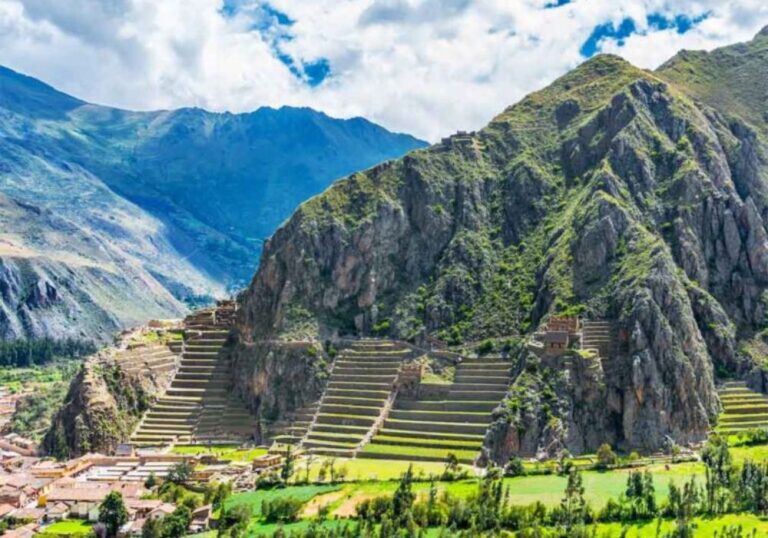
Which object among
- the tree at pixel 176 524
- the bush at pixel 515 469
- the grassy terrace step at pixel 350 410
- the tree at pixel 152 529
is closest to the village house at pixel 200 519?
the tree at pixel 176 524

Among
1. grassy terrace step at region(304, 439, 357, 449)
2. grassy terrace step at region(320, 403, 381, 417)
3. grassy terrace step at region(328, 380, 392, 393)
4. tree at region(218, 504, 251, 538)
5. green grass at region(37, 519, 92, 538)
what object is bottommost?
green grass at region(37, 519, 92, 538)

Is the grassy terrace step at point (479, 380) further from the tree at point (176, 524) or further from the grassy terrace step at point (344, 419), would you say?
the tree at point (176, 524)

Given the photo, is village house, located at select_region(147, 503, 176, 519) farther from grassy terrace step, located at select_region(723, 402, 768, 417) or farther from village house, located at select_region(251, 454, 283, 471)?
grassy terrace step, located at select_region(723, 402, 768, 417)

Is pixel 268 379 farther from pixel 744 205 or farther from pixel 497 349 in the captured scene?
pixel 744 205

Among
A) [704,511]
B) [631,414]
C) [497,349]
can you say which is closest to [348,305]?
[497,349]

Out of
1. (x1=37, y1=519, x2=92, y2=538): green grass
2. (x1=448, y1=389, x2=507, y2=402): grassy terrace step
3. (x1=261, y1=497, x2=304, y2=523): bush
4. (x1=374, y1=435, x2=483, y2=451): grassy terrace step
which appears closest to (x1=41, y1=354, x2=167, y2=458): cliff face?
(x1=37, y1=519, x2=92, y2=538): green grass
